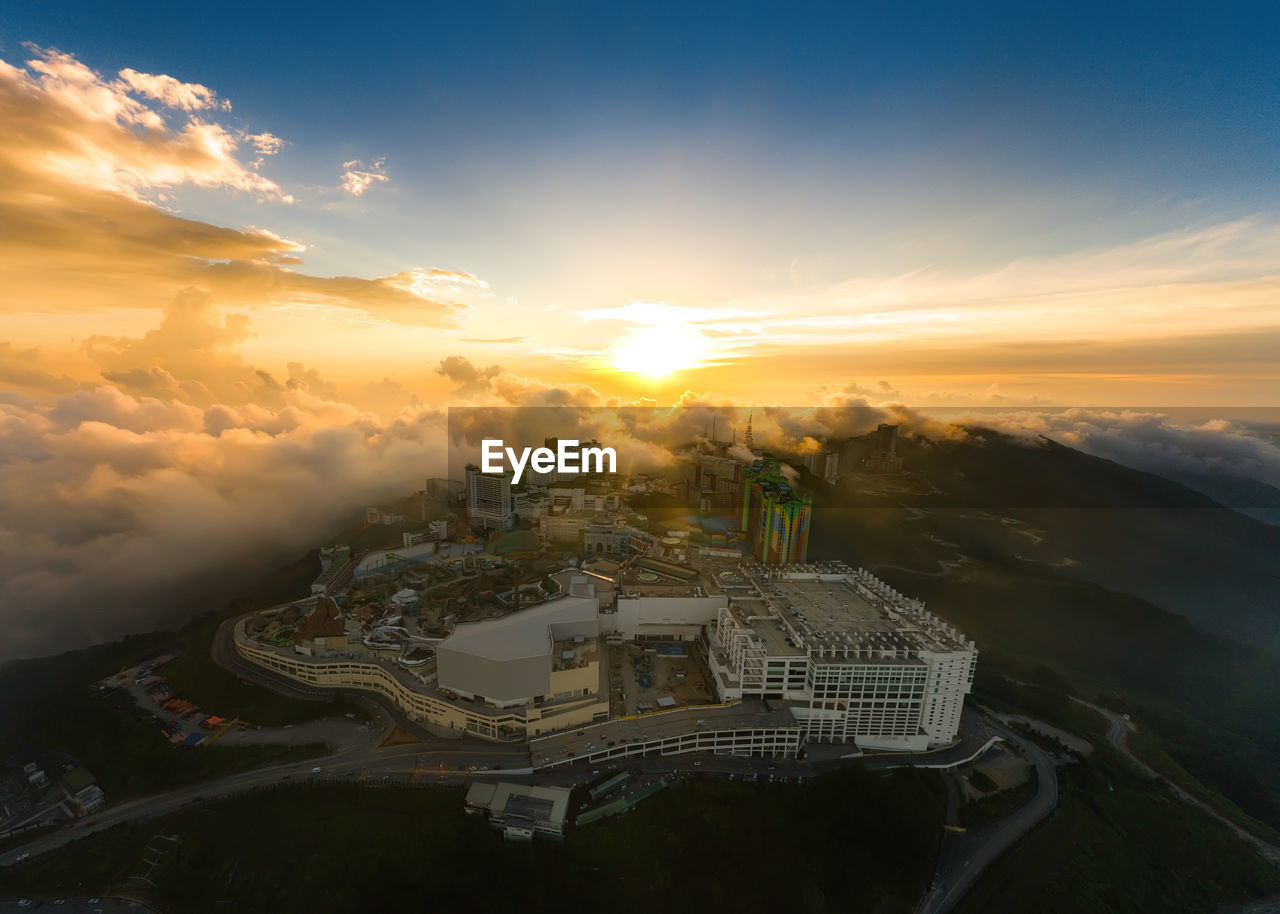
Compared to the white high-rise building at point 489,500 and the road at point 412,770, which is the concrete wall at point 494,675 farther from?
the white high-rise building at point 489,500

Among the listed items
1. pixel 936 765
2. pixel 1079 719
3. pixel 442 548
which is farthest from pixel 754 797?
pixel 442 548

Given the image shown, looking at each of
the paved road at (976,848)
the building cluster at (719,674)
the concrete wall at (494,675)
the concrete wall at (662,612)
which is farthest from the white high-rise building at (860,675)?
the concrete wall at (494,675)

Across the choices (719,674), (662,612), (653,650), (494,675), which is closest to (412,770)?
(494,675)

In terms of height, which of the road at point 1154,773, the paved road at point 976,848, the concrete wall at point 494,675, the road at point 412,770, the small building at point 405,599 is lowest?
the road at point 1154,773

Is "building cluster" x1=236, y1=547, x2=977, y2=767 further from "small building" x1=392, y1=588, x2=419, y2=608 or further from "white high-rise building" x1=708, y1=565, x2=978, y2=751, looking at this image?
"small building" x1=392, y1=588, x2=419, y2=608

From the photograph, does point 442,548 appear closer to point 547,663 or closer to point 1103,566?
point 547,663

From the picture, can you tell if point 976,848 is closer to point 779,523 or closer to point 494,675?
point 494,675
